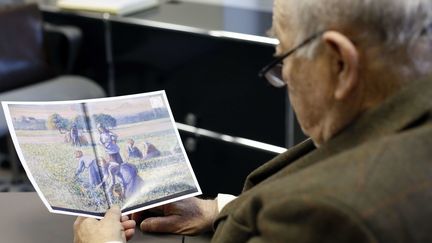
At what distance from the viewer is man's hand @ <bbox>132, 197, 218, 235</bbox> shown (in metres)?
1.21

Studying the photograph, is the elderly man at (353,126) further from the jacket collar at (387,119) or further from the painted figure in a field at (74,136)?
the painted figure in a field at (74,136)

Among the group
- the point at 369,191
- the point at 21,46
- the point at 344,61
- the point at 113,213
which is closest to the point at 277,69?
the point at 344,61

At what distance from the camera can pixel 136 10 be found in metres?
2.86

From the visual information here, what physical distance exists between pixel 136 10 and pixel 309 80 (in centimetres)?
209

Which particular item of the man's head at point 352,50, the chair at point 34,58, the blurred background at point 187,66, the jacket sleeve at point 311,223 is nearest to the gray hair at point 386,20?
the man's head at point 352,50

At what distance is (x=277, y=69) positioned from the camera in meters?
0.97

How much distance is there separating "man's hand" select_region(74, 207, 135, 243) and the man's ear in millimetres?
474

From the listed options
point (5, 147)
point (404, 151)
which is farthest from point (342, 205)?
point (5, 147)

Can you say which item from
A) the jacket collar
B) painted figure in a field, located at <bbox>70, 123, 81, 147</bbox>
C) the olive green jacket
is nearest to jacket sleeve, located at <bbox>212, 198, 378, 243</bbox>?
the olive green jacket

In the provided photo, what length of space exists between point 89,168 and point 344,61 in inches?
21.4

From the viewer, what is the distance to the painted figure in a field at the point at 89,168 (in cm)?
116

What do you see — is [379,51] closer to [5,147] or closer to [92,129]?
[92,129]

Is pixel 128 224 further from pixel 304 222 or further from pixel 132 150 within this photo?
pixel 304 222

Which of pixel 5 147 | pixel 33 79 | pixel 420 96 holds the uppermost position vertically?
pixel 420 96
